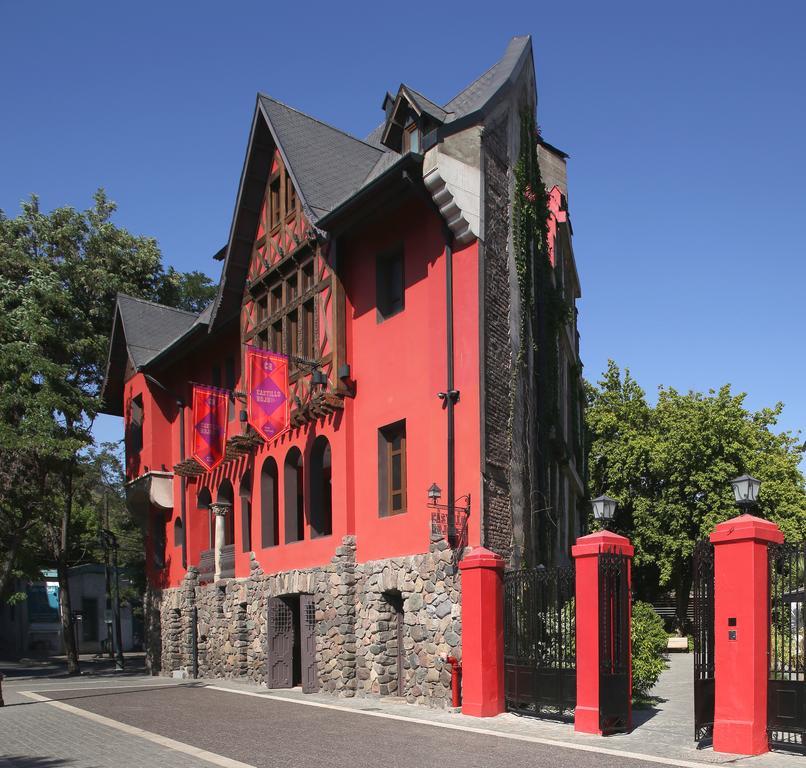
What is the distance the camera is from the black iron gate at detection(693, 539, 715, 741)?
11.6 meters

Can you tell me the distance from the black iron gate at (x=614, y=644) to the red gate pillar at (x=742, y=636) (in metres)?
1.71

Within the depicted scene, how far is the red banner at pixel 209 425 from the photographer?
25.0 metres

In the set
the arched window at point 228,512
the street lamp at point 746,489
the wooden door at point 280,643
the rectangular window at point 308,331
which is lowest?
the wooden door at point 280,643

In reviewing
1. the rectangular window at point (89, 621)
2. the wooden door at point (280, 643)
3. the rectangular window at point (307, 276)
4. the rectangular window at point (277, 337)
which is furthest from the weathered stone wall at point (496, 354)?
the rectangular window at point (89, 621)

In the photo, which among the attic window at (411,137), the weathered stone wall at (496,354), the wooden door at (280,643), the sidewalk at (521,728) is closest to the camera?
the sidewalk at (521,728)

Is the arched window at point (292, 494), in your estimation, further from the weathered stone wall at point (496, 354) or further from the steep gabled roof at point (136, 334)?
the steep gabled roof at point (136, 334)

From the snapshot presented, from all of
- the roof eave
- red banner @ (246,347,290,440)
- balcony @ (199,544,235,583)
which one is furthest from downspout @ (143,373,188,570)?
the roof eave

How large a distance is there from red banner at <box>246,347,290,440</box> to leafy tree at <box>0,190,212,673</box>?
9.02 meters

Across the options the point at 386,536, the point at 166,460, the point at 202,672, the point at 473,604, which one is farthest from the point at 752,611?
the point at 166,460

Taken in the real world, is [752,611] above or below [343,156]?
below

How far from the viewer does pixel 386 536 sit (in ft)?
60.2

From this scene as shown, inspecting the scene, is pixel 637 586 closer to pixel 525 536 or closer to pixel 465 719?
pixel 525 536

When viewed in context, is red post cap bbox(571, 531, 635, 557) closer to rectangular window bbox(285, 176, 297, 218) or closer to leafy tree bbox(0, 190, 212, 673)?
rectangular window bbox(285, 176, 297, 218)

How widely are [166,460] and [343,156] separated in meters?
12.1
